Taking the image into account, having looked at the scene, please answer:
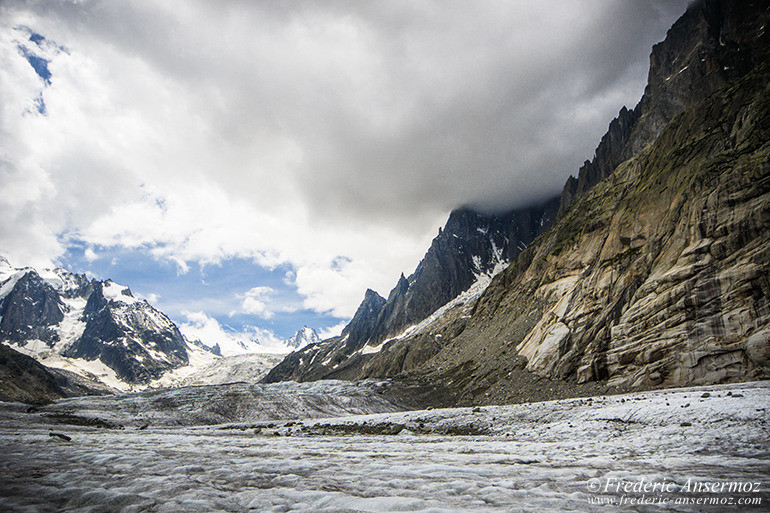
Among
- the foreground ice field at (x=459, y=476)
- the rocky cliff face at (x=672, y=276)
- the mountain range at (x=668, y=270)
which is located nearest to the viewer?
the foreground ice field at (x=459, y=476)

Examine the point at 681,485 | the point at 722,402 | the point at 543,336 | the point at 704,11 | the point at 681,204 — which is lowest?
the point at 681,485

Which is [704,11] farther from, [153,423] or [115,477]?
[153,423]

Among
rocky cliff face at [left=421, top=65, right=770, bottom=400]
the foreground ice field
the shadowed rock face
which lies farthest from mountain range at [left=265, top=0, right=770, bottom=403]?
the shadowed rock face

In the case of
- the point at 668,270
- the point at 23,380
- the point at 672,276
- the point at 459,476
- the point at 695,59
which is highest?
the point at 695,59

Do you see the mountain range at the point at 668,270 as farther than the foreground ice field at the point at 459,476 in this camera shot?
Yes

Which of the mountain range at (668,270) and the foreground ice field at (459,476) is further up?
the mountain range at (668,270)

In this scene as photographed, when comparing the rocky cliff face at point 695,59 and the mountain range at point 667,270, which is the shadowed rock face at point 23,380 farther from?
the rocky cliff face at point 695,59

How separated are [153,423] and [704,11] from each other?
154066 millimetres

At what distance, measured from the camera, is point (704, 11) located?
308 feet

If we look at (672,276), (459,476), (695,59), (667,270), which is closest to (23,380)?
(459,476)

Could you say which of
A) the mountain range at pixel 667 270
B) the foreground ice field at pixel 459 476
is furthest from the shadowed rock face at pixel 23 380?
the foreground ice field at pixel 459 476

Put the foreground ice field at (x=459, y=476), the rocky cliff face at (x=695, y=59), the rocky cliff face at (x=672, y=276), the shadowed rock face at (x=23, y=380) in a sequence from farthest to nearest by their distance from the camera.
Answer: the shadowed rock face at (x=23, y=380) < the rocky cliff face at (x=695, y=59) < the rocky cliff face at (x=672, y=276) < the foreground ice field at (x=459, y=476)

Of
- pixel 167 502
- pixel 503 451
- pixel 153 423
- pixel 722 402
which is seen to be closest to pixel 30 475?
pixel 167 502

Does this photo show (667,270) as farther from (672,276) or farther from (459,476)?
(459,476)
